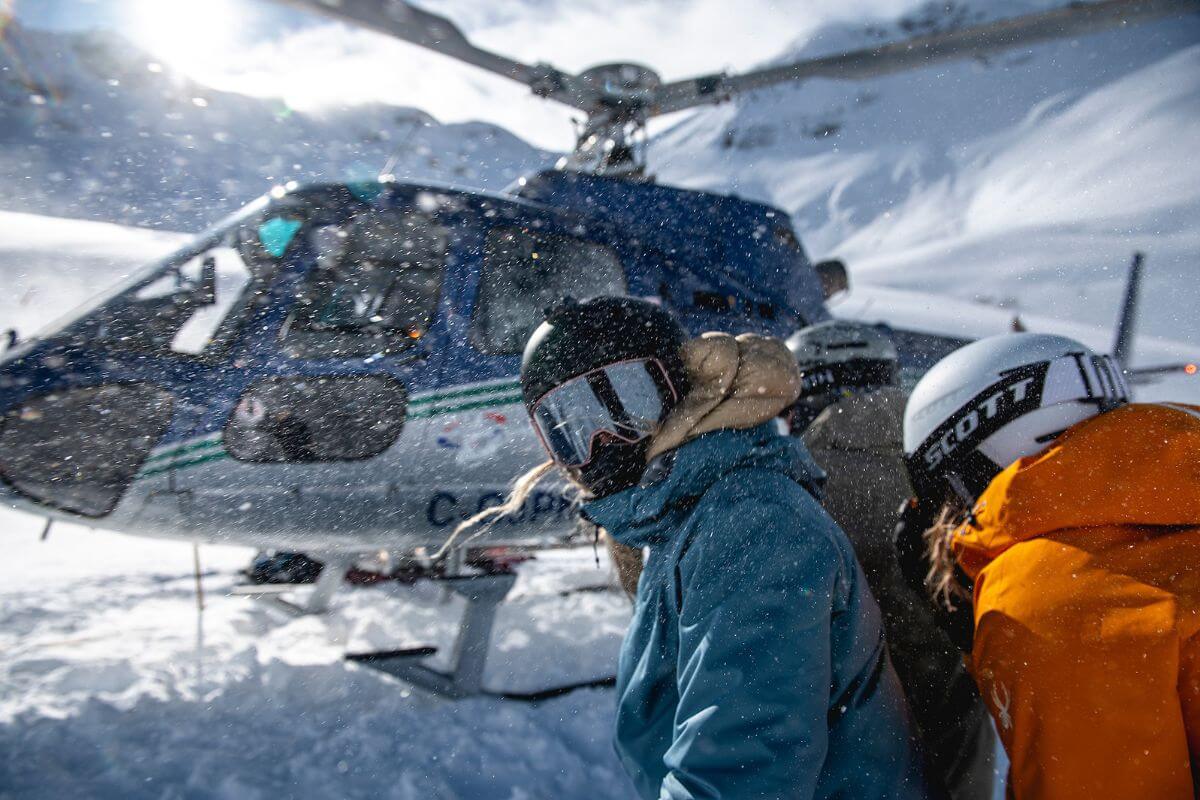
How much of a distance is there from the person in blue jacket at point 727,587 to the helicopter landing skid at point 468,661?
1970 millimetres

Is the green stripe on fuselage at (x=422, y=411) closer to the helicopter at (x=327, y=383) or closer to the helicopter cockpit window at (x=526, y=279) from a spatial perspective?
the helicopter at (x=327, y=383)

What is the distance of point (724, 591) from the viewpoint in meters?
0.92

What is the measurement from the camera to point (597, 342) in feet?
4.59

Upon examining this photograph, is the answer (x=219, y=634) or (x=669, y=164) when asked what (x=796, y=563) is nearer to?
(x=219, y=634)

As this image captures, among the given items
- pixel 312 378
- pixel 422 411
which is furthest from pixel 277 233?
pixel 422 411

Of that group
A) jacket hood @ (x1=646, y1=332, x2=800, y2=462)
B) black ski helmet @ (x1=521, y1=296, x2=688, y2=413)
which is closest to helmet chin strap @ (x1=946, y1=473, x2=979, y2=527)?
jacket hood @ (x1=646, y1=332, x2=800, y2=462)

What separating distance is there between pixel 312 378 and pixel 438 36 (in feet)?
8.47

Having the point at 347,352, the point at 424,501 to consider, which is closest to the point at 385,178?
the point at 347,352

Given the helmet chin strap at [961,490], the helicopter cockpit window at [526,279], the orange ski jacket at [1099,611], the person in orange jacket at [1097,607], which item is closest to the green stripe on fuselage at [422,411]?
the helicopter cockpit window at [526,279]

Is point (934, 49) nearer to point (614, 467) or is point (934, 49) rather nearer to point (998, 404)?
point (998, 404)

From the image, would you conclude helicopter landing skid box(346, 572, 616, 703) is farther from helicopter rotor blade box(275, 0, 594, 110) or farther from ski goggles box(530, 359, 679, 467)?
helicopter rotor blade box(275, 0, 594, 110)

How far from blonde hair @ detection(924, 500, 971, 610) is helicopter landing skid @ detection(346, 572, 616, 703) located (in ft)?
6.90

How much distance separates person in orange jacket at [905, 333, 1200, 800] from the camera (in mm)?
755

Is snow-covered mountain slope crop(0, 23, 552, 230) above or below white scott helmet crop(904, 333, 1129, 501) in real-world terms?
above
